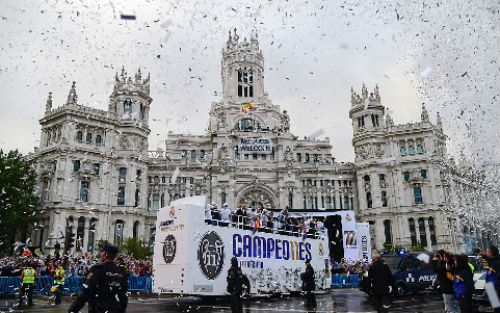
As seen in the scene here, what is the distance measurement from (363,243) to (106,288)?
29051 millimetres

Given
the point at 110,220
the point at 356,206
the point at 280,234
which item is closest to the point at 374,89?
the point at 356,206

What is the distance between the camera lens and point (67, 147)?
48656 millimetres

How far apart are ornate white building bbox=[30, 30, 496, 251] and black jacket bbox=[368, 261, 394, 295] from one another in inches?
1720

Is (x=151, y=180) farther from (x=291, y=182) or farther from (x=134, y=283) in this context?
(x=134, y=283)

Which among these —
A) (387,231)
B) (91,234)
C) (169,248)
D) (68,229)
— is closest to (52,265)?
(169,248)

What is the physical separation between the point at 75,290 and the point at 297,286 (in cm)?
1322

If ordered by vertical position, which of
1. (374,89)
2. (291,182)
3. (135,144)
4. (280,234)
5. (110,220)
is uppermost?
(374,89)

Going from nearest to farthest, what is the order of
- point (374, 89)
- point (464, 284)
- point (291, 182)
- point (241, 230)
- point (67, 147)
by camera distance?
point (464, 284) < point (241, 230) < point (67, 147) < point (291, 182) < point (374, 89)

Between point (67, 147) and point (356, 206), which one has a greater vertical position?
point (67, 147)

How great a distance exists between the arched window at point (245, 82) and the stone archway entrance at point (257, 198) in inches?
784

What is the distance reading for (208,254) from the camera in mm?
16375

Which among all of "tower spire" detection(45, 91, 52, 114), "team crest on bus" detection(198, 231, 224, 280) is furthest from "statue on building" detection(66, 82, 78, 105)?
"team crest on bus" detection(198, 231, 224, 280)

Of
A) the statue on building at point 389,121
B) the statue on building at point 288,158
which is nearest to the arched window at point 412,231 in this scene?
the statue on building at point 389,121

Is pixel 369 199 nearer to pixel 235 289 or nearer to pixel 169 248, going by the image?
pixel 169 248
